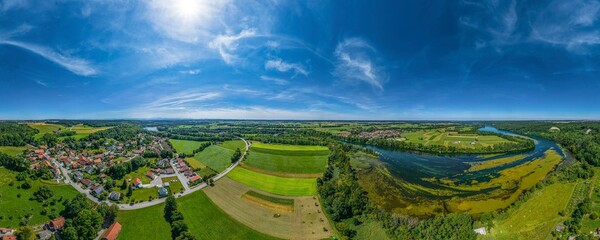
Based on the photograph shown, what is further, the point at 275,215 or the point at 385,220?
the point at 275,215

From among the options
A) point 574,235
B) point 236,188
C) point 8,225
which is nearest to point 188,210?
point 236,188

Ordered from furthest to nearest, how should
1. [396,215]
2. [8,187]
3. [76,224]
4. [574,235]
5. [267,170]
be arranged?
1. [267,170]
2. [8,187]
3. [396,215]
4. [76,224]
5. [574,235]

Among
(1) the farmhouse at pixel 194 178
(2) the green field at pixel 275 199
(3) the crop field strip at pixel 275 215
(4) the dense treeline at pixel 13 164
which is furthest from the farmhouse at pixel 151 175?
(2) the green field at pixel 275 199

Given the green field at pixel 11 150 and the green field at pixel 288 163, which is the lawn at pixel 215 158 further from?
the green field at pixel 11 150

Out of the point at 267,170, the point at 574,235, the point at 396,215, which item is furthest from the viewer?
the point at 267,170

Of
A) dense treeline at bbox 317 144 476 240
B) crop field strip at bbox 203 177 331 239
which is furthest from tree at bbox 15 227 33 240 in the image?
dense treeline at bbox 317 144 476 240

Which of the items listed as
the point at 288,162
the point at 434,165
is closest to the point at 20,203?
the point at 288,162

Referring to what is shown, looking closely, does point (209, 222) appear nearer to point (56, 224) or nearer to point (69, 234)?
point (69, 234)

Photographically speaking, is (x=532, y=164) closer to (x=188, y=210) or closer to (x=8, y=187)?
(x=188, y=210)
